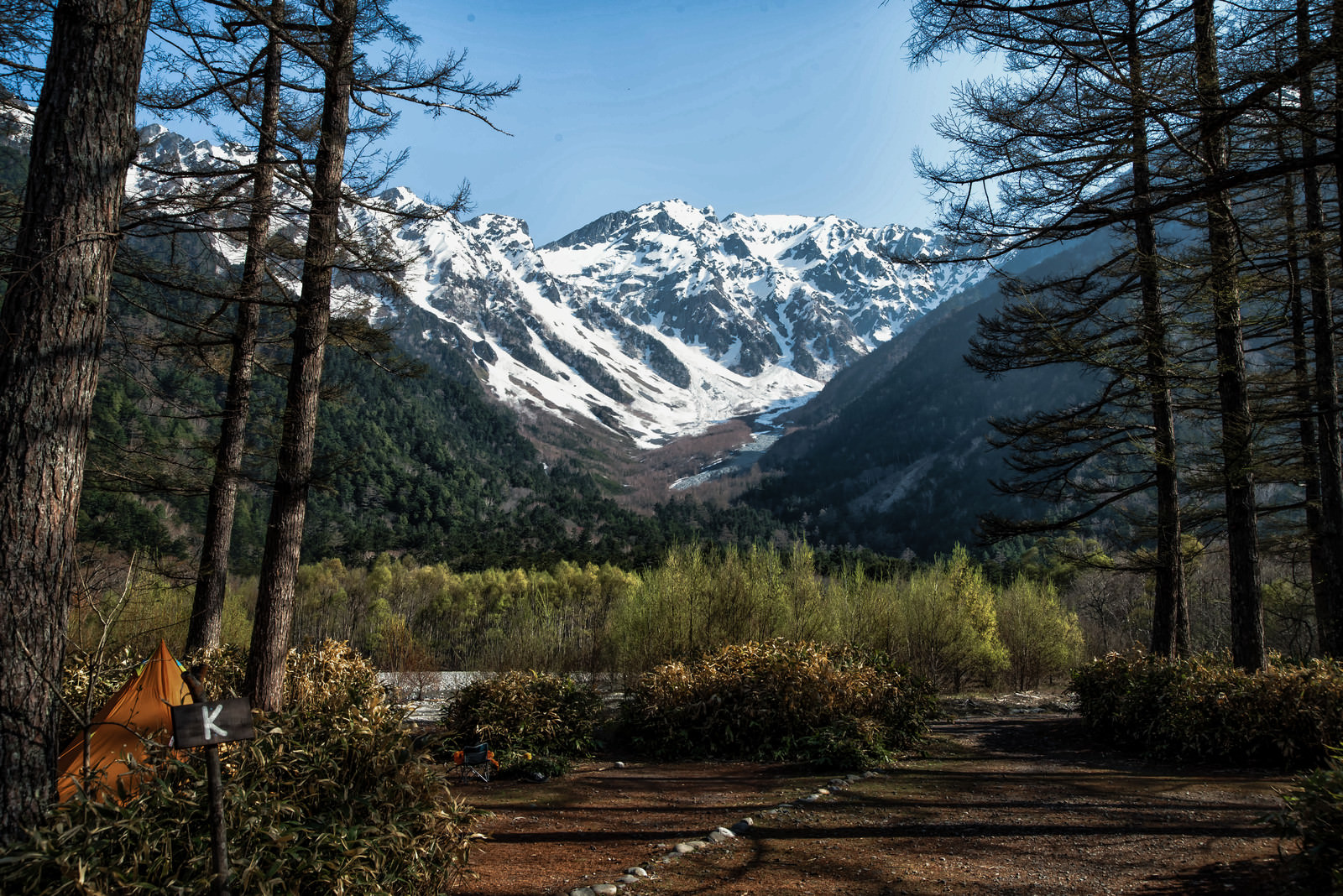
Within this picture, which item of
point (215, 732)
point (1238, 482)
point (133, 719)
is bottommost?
point (133, 719)

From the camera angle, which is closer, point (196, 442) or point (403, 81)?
point (403, 81)

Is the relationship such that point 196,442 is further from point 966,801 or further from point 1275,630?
point 1275,630

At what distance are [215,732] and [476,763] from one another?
4.52 metres

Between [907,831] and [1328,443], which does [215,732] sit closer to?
[907,831]

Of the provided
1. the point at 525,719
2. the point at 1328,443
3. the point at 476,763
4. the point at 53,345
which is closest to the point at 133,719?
the point at 53,345

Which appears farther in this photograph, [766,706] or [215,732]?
[766,706]

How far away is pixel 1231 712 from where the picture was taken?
22.1ft

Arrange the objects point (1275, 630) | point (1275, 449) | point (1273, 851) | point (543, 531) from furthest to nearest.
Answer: point (543, 531), point (1275, 630), point (1275, 449), point (1273, 851)

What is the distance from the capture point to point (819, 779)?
667 centimetres

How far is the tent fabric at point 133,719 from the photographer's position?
3797 mm

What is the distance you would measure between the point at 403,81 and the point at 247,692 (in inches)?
194

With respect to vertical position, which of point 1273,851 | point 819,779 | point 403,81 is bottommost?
point 819,779

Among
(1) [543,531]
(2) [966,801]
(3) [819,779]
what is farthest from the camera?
(1) [543,531]

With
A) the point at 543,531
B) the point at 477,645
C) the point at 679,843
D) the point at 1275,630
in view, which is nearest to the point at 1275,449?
the point at 679,843
